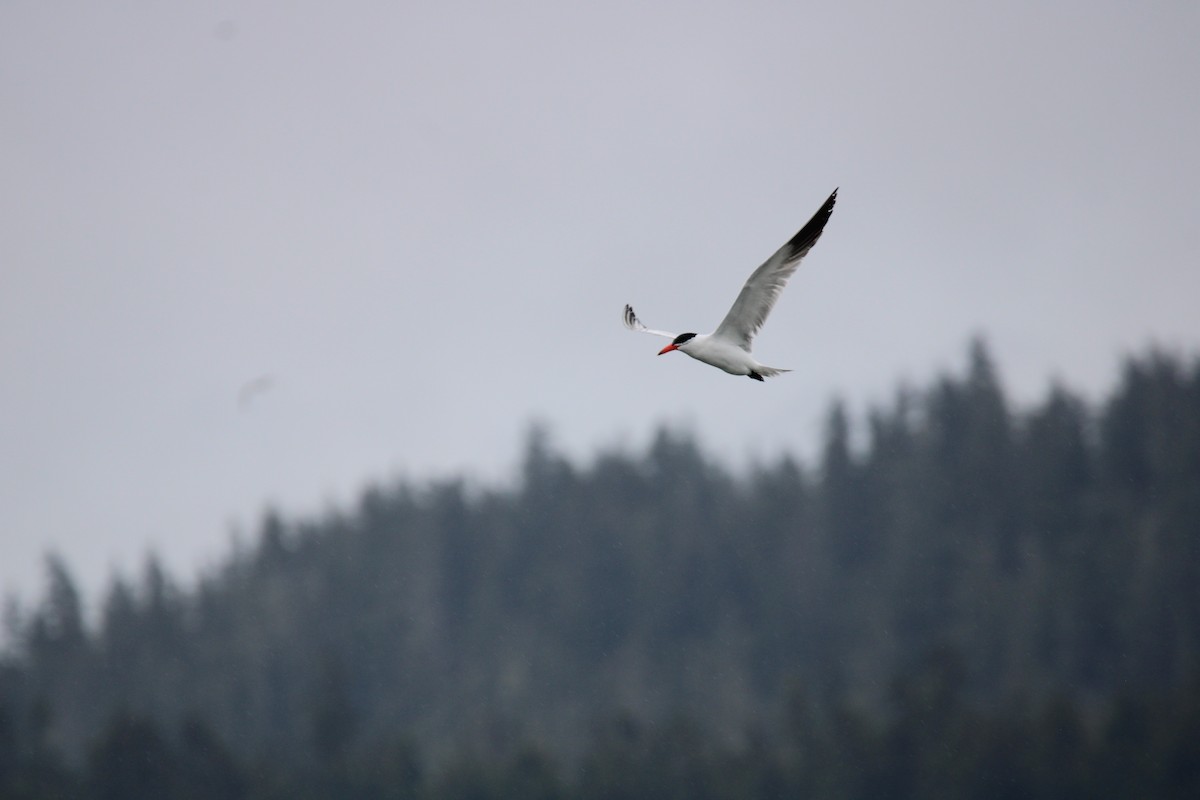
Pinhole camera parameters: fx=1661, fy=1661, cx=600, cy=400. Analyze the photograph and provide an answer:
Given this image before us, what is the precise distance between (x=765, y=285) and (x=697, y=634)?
84.2 meters

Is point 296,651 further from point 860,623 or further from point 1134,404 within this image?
point 1134,404

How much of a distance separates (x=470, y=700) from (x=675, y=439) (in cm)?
2877

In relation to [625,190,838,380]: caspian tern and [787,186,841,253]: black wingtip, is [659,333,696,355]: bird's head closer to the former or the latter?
[625,190,838,380]: caspian tern

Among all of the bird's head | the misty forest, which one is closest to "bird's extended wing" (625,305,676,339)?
the bird's head

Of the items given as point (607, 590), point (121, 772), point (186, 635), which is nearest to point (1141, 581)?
point (607, 590)

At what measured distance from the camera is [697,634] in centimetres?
10200

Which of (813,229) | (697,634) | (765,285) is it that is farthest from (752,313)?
(697,634)

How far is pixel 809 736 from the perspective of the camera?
2798 inches

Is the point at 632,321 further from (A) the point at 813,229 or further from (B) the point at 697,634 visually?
(B) the point at 697,634

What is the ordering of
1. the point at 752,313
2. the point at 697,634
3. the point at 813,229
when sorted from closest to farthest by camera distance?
the point at 813,229, the point at 752,313, the point at 697,634

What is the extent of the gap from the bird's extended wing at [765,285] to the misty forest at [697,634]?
1947 inches

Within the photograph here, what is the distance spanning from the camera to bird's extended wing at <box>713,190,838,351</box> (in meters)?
18.8

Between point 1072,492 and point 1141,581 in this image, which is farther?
point 1072,492

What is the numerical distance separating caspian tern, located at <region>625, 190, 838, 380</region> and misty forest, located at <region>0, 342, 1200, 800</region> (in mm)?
49358
